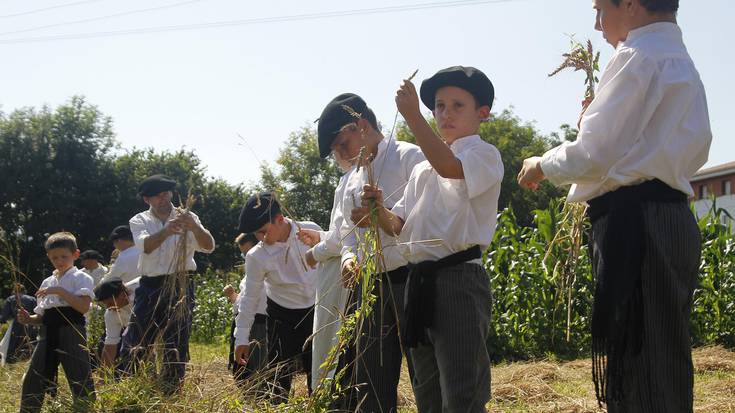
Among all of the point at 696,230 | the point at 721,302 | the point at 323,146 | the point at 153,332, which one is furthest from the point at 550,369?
the point at 696,230

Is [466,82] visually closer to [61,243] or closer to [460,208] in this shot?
[460,208]

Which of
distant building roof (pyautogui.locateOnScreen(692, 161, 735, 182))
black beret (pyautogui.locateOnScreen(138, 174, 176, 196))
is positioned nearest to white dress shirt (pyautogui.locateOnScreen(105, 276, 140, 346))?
black beret (pyautogui.locateOnScreen(138, 174, 176, 196))

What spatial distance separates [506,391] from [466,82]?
367 centimetres

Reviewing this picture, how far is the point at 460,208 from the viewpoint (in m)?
3.29

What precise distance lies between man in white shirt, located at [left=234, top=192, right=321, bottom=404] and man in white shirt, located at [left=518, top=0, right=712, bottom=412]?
10.6 feet

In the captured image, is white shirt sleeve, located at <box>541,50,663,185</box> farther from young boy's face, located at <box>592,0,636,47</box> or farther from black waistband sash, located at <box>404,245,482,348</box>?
black waistband sash, located at <box>404,245,482,348</box>

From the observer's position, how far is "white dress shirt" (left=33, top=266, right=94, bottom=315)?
22.0 feet

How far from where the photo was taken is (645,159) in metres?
2.62

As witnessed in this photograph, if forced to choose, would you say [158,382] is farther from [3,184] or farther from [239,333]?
[3,184]

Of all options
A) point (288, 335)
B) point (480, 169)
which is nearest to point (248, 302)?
point (288, 335)

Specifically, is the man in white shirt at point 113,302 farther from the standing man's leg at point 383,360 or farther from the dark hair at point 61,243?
the standing man's leg at point 383,360

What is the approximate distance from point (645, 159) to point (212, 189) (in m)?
30.9

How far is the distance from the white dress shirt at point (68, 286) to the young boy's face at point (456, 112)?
14.0ft

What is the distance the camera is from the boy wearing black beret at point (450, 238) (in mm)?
3166
